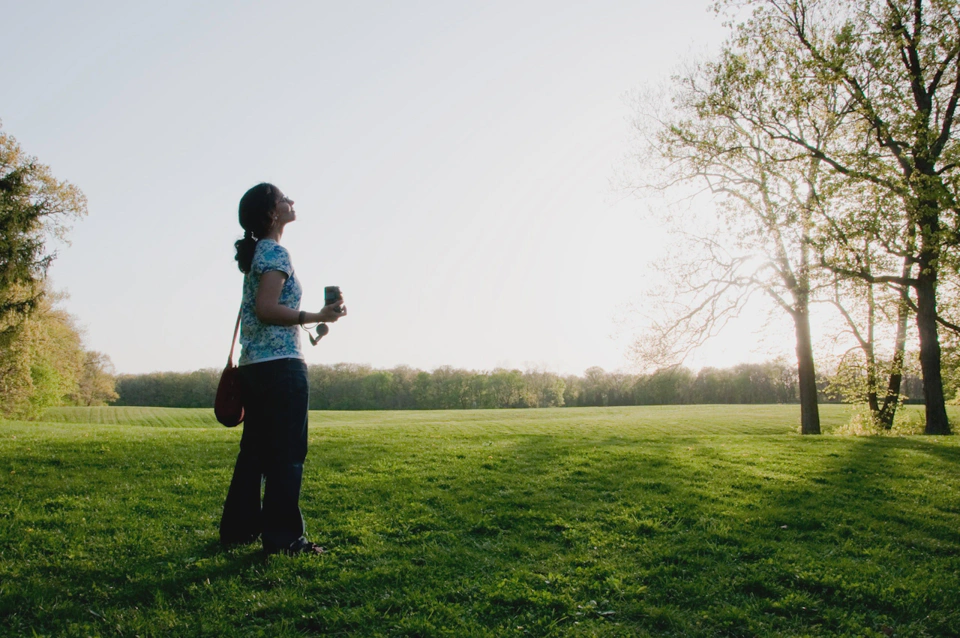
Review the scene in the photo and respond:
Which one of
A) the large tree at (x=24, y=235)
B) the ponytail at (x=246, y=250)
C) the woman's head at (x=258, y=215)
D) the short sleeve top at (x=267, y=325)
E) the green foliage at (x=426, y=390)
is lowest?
the green foliage at (x=426, y=390)

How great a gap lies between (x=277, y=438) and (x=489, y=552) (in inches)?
93.7

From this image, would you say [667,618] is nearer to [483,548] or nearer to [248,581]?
[483,548]

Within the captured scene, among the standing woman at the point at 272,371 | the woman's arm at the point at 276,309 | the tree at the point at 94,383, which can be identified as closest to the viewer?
the woman's arm at the point at 276,309

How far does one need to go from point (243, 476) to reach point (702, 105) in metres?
20.7

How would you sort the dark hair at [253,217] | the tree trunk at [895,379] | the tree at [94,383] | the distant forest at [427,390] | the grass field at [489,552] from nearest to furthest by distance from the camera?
1. the grass field at [489,552]
2. the dark hair at [253,217]
3. the tree trunk at [895,379]
4. the tree at [94,383]
5. the distant forest at [427,390]

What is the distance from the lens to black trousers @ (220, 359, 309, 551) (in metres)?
4.82

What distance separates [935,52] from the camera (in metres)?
17.8

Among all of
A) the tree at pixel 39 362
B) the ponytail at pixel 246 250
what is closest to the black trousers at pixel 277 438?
the ponytail at pixel 246 250

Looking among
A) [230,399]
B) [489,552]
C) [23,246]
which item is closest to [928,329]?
[489,552]

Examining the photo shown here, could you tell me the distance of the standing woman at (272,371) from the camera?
15.8ft

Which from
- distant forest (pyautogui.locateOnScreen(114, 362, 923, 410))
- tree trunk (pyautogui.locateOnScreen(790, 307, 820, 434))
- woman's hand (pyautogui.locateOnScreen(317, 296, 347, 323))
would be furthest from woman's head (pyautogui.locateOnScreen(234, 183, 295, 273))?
distant forest (pyautogui.locateOnScreen(114, 362, 923, 410))

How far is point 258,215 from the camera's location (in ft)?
16.7

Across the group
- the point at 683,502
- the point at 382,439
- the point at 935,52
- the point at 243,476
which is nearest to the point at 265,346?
the point at 243,476

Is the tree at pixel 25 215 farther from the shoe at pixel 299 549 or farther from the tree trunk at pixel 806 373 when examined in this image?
the tree trunk at pixel 806 373
